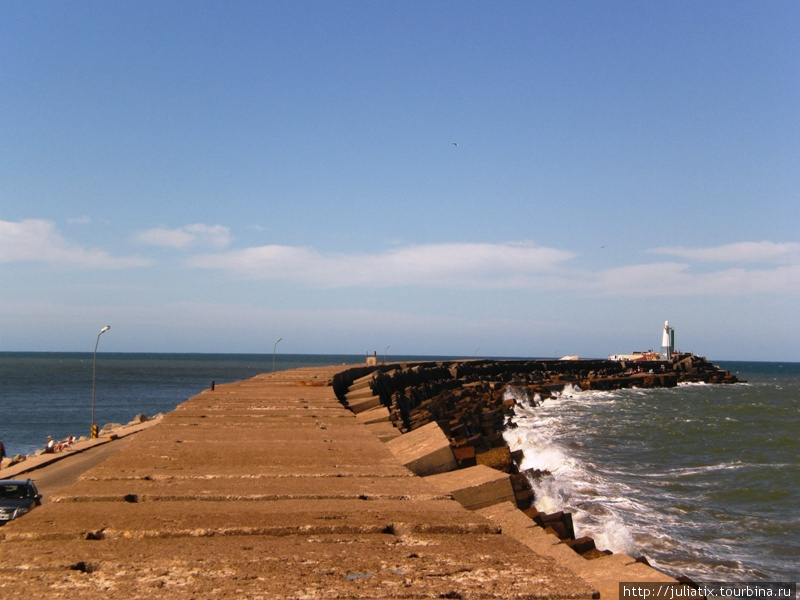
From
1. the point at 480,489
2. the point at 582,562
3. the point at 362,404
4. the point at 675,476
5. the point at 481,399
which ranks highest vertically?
the point at 362,404

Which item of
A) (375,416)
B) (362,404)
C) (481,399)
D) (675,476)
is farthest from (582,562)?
(481,399)

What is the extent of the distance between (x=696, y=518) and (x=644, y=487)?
213cm

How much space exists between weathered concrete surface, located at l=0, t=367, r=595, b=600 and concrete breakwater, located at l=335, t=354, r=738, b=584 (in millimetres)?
1722

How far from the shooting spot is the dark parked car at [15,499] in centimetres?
998

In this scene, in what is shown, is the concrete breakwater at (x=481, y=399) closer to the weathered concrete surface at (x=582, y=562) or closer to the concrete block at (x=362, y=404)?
the concrete block at (x=362, y=404)

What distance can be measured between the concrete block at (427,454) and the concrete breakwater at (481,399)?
0.03 feet

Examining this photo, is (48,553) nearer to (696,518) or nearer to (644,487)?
(696,518)

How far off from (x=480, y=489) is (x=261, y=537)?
285 cm

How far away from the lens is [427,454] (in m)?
6.41

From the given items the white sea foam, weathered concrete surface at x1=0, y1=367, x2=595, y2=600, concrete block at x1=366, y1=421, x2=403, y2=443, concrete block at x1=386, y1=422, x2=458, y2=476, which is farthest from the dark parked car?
the white sea foam

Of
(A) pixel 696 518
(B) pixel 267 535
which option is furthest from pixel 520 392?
(B) pixel 267 535

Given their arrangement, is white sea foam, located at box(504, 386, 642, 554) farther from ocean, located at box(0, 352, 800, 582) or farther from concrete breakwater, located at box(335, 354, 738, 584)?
concrete breakwater, located at box(335, 354, 738, 584)

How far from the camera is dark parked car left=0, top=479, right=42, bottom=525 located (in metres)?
9.98

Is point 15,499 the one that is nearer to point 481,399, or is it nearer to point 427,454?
point 427,454
